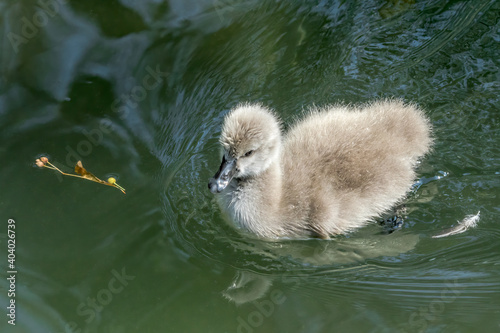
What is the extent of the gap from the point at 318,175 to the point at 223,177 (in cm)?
57

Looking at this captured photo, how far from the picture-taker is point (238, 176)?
3117mm

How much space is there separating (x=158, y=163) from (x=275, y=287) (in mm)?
1130

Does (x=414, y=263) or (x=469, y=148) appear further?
(x=469, y=148)

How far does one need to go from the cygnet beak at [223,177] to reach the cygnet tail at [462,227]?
4.10 feet

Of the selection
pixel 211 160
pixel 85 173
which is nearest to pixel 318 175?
pixel 211 160

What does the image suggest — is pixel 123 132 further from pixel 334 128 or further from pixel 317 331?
pixel 317 331

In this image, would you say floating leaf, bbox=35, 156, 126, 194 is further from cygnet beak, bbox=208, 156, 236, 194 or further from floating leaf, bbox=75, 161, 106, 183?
cygnet beak, bbox=208, 156, 236, 194

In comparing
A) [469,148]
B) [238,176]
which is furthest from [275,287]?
[469,148]

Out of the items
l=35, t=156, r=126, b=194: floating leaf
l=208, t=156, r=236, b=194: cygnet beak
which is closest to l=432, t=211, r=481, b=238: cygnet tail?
l=208, t=156, r=236, b=194: cygnet beak

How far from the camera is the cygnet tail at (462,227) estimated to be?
331 cm

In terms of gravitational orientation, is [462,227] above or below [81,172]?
above

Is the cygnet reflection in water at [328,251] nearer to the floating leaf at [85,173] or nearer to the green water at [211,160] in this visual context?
the green water at [211,160]

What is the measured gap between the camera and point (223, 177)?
3012mm

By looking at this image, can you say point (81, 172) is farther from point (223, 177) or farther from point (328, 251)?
point (328, 251)
